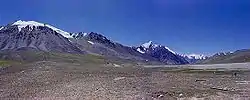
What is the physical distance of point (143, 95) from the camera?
3347 cm

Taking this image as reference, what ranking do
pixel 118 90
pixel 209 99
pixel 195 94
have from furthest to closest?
1. pixel 118 90
2. pixel 195 94
3. pixel 209 99

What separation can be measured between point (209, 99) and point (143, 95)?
19.7 feet

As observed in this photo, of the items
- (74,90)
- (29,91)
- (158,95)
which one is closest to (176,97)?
(158,95)

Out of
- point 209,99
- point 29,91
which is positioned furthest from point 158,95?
point 29,91

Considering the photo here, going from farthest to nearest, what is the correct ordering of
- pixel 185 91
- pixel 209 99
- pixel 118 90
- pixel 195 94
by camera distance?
pixel 118 90, pixel 185 91, pixel 195 94, pixel 209 99

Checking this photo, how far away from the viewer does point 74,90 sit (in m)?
39.3

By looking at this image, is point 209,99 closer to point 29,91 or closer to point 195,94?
point 195,94

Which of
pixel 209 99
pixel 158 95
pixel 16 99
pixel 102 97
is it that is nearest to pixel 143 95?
pixel 158 95

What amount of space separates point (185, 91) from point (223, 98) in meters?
5.05

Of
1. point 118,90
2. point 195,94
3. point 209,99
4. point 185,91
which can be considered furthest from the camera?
point 118,90

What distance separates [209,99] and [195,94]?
2.87 metres

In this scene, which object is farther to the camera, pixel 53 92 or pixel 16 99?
pixel 53 92

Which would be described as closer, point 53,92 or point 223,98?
point 223,98

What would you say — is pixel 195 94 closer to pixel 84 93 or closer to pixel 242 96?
pixel 242 96
